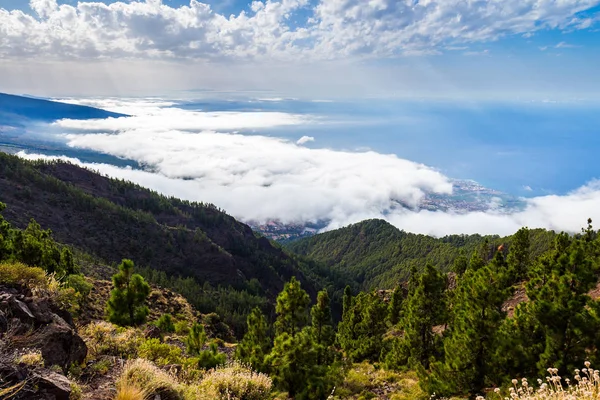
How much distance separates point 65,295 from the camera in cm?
1319

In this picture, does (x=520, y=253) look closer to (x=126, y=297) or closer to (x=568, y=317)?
(x=568, y=317)

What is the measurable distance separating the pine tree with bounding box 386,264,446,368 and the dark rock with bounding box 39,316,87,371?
866 inches

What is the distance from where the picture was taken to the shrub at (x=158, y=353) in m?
11.5

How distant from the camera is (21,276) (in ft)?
39.4

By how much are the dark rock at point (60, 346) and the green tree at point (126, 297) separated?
21.5 meters

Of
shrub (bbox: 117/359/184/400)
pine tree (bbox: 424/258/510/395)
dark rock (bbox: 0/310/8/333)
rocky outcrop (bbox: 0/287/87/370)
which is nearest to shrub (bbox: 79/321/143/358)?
rocky outcrop (bbox: 0/287/87/370)

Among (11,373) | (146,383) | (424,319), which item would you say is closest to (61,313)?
(146,383)

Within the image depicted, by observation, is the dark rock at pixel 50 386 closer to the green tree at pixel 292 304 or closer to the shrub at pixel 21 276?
the shrub at pixel 21 276

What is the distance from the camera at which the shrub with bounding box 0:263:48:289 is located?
1149 cm

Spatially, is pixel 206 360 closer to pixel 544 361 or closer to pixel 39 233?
pixel 544 361

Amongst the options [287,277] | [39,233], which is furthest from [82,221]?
[39,233]

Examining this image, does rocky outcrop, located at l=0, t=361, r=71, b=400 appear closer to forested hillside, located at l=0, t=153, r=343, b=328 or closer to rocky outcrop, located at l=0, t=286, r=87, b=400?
rocky outcrop, located at l=0, t=286, r=87, b=400

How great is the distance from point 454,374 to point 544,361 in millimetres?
4074

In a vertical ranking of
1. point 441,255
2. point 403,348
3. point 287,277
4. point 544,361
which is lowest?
point 287,277
